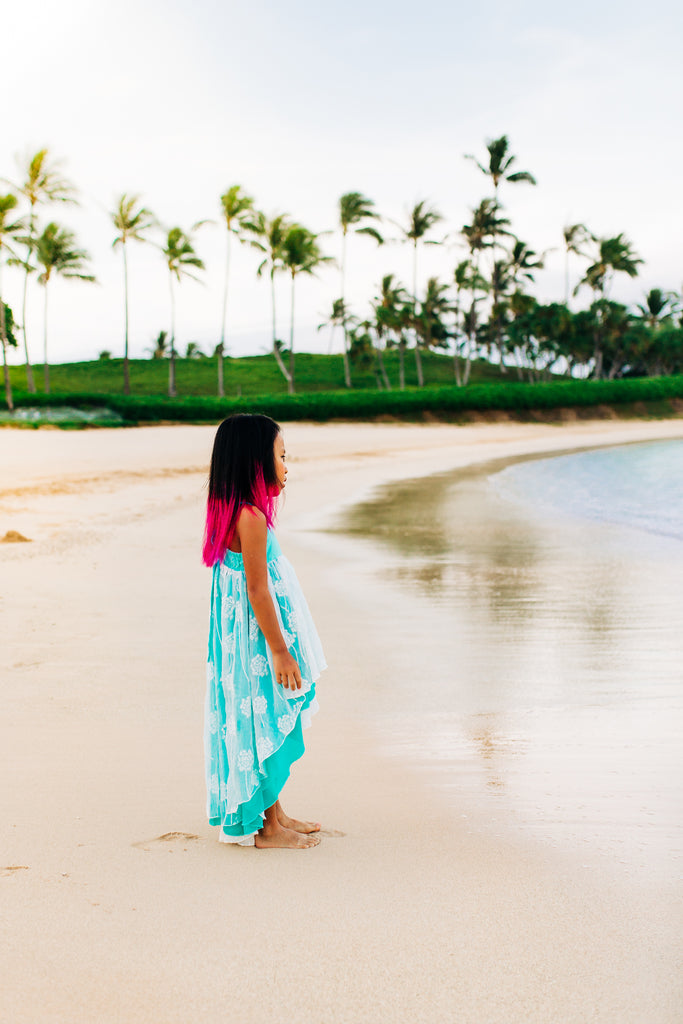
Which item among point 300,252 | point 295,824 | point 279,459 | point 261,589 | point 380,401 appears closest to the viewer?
point 261,589

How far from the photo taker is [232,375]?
2940 inches

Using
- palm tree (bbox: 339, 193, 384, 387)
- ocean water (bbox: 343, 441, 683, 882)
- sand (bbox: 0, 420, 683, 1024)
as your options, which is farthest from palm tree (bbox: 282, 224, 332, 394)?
sand (bbox: 0, 420, 683, 1024)

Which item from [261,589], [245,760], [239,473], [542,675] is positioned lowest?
[542,675]

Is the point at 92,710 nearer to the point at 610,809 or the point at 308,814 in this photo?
the point at 308,814

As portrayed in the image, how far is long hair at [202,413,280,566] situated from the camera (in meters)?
2.97

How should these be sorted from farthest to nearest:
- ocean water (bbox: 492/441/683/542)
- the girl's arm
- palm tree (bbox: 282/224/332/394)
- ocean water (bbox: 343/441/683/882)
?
palm tree (bbox: 282/224/332/394)
ocean water (bbox: 492/441/683/542)
ocean water (bbox: 343/441/683/882)
the girl's arm

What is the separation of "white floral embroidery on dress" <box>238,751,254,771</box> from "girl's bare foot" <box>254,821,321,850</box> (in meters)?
0.26

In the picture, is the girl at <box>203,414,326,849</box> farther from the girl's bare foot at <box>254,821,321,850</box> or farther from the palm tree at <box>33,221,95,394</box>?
the palm tree at <box>33,221,95,394</box>

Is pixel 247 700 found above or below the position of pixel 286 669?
below

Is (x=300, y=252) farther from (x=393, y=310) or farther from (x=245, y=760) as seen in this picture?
(x=245, y=760)

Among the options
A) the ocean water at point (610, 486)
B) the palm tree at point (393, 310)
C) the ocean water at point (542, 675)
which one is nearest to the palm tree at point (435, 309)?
the palm tree at point (393, 310)

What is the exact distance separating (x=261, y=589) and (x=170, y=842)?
Answer: 933 millimetres

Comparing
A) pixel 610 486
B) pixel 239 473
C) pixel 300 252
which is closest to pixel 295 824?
pixel 239 473

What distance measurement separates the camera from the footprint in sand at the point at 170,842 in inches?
121
